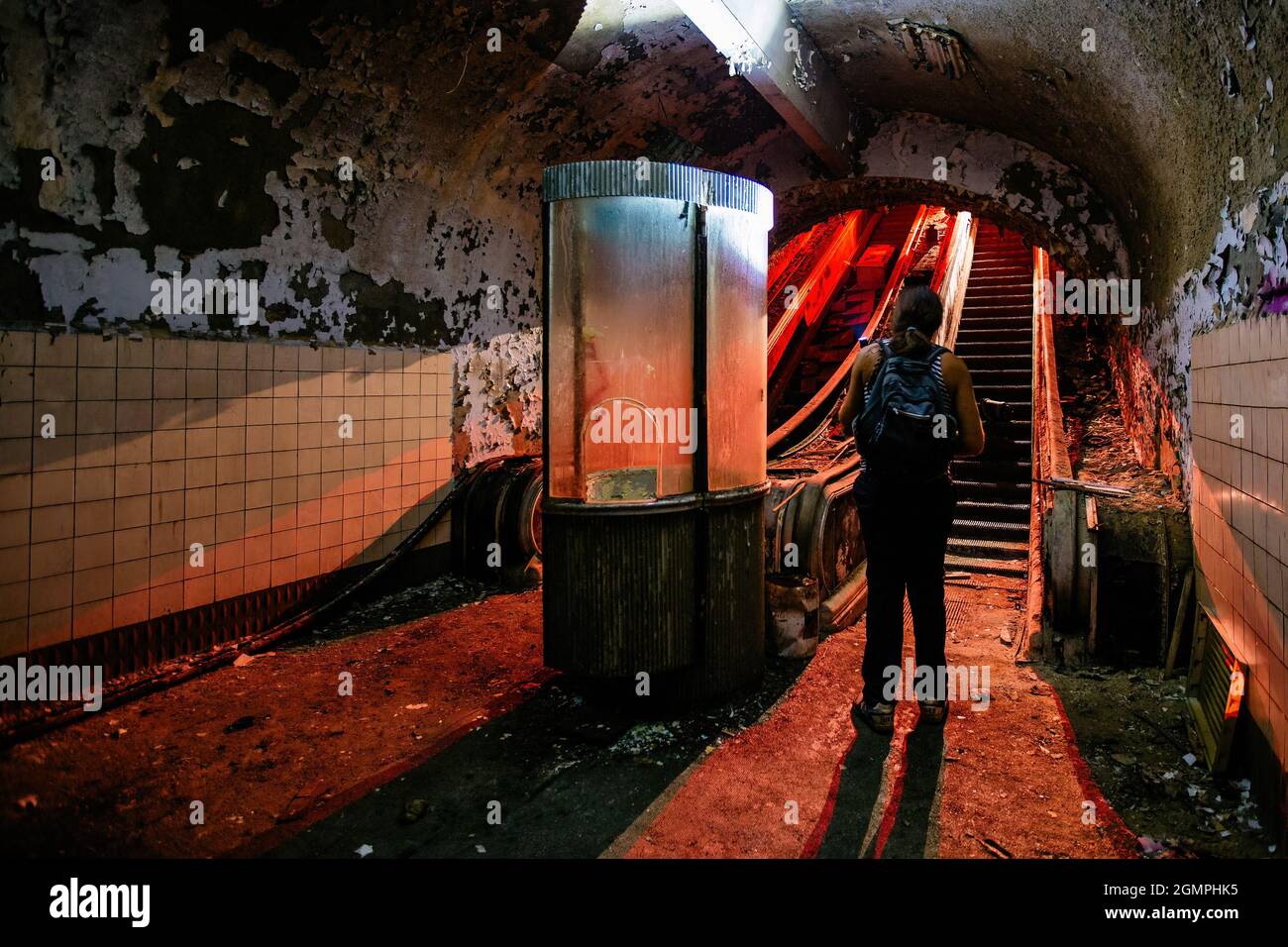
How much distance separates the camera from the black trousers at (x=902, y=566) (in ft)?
9.43

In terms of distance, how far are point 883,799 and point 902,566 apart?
0.95 metres

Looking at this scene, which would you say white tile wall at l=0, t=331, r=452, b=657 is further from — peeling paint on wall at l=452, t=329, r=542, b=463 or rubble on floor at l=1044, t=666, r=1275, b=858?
rubble on floor at l=1044, t=666, r=1275, b=858

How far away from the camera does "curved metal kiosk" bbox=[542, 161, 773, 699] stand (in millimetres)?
2830

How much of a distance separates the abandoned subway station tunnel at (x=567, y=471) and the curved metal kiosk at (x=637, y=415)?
0.06 ft

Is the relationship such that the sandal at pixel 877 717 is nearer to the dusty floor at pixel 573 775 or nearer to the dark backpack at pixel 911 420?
the dusty floor at pixel 573 775

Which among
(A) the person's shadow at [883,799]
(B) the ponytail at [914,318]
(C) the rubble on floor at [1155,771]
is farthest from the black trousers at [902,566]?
(C) the rubble on floor at [1155,771]

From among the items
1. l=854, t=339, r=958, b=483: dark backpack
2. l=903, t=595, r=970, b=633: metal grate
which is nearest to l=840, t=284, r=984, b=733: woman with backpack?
l=854, t=339, r=958, b=483: dark backpack

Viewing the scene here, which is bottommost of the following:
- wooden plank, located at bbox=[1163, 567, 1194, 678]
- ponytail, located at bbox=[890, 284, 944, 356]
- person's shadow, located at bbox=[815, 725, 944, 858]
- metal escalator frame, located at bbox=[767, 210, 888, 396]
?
person's shadow, located at bbox=[815, 725, 944, 858]

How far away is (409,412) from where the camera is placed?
16.9ft

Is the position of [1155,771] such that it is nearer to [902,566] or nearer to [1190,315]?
[902,566]

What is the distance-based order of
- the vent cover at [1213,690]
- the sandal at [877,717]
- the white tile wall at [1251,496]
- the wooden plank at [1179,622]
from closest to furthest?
the white tile wall at [1251,496], the vent cover at [1213,690], the sandal at [877,717], the wooden plank at [1179,622]

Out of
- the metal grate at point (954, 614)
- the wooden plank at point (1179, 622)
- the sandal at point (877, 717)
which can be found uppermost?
the wooden plank at point (1179, 622)

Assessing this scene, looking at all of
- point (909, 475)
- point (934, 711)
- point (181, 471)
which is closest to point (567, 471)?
point (909, 475)

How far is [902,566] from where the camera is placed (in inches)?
116
